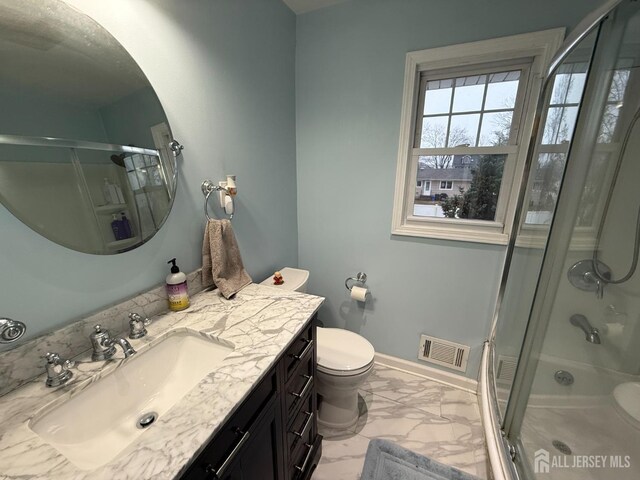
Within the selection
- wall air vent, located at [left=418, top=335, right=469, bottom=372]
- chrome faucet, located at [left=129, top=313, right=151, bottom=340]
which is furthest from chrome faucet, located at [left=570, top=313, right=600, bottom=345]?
chrome faucet, located at [left=129, top=313, right=151, bottom=340]

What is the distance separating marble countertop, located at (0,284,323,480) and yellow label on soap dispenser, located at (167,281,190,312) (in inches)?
1.0

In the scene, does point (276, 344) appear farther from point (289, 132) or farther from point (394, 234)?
point (289, 132)

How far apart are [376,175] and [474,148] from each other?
22.7 inches

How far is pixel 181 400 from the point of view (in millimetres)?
632

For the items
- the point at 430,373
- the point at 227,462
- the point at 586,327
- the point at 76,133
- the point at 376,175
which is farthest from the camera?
the point at 430,373

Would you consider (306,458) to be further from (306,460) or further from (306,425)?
(306,425)

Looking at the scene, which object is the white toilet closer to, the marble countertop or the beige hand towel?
the beige hand towel

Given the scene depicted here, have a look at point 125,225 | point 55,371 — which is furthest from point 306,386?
point 125,225

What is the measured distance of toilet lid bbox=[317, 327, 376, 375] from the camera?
1.33 meters

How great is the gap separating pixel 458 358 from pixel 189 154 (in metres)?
2.01

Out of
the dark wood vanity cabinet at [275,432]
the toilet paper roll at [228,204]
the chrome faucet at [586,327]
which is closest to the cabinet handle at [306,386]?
the dark wood vanity cabinet at [275,432]

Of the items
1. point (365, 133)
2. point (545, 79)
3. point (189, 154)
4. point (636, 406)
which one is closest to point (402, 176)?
point (365, 133)

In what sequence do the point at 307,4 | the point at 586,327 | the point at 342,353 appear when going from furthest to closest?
the point at 307,4 → the point at 342,353 → the point at 586,327

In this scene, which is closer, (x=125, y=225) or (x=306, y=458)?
Result: (x=125, y=225)
